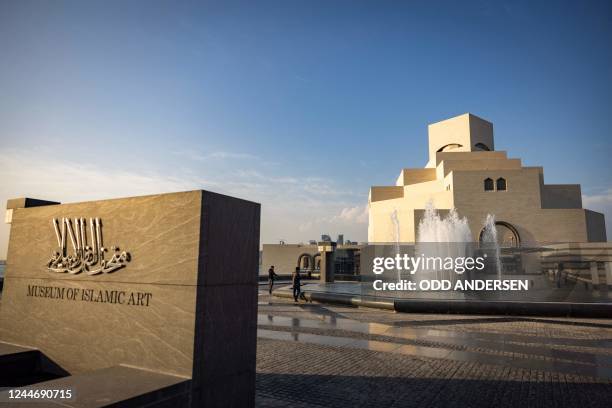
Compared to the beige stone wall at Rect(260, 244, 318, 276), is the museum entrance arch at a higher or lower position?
higher

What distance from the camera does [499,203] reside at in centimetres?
4272

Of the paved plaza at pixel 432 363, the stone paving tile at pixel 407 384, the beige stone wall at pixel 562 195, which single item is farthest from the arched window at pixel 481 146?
the stone paving tile at pixel 407 384

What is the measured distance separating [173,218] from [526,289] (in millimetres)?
18322

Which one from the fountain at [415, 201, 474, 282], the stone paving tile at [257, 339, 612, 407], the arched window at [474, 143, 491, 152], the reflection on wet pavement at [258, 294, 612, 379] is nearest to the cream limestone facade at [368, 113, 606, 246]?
the fountain at [415, 201, 474, 282]

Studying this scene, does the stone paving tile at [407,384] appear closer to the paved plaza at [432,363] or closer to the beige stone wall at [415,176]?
the paved plaza at [432,363]

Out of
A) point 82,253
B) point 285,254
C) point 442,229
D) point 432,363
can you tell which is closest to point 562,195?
point 442,229

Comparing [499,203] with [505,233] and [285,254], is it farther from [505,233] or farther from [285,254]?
[285,254]

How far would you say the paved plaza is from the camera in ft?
17.5

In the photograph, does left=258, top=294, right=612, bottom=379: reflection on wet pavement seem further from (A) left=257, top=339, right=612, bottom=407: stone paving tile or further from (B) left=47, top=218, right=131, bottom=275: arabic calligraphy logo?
(B) left=47, top=218, right=131, bottom=275: arabic calligraphy logo

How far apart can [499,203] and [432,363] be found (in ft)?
132

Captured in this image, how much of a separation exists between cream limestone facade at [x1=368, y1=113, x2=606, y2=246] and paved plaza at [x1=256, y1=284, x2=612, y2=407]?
105ft

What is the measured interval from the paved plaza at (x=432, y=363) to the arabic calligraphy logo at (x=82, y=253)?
2.61 m

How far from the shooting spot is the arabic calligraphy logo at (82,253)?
16.4ft

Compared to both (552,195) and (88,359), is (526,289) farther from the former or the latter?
(552,195)
